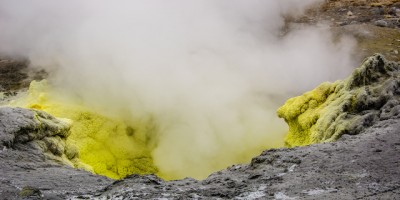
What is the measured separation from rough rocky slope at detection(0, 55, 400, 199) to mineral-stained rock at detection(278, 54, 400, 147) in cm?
16

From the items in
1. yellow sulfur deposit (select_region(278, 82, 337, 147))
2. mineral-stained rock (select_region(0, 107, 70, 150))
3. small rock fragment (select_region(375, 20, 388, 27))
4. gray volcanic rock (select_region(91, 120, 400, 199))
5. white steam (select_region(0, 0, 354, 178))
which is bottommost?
gray volcanic rock (select_region(91, 120, 400, 199))

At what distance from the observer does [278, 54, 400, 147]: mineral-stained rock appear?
141 inches

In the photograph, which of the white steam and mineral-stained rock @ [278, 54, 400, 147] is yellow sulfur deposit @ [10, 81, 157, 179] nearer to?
the white steam

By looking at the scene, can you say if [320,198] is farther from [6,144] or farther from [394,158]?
[6,144]

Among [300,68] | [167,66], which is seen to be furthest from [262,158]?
[300,68]

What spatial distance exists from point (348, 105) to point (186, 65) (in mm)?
2826

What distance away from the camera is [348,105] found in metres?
3.98

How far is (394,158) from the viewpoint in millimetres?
2594

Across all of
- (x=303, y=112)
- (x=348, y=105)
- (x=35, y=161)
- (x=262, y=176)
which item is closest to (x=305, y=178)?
(x=262, y=176)

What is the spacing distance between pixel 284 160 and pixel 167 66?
3666 mm

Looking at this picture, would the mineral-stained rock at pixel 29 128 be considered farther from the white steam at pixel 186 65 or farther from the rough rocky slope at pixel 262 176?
the white steam at pixel 186 65

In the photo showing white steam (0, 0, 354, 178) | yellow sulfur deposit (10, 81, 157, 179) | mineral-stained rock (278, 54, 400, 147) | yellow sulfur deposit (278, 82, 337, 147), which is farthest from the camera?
white steam (0, 0, 354, 178)

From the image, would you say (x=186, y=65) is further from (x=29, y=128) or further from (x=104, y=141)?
(x=29, y=128)

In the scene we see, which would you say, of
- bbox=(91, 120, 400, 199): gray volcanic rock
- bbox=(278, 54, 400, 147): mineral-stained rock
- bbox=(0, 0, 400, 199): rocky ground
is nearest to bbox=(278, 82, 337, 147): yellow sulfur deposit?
bbox=(278, 54, 400, 147): mineral-stained rock
